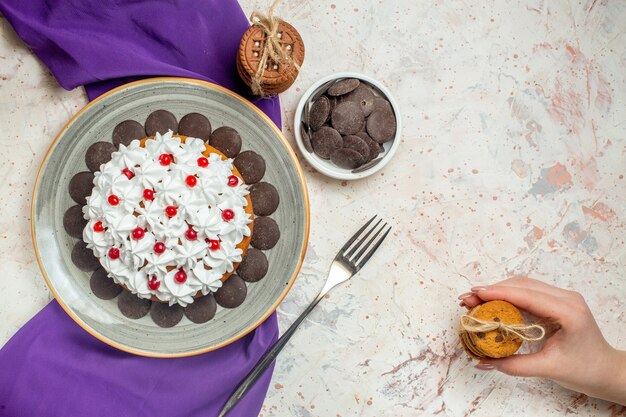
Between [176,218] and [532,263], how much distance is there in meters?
0.83

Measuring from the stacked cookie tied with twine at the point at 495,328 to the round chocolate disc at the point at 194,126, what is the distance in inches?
25.2

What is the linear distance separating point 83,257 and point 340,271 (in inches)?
21.0

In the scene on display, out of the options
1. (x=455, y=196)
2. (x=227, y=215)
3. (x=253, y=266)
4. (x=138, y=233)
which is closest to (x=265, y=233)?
(x=253, y=266)

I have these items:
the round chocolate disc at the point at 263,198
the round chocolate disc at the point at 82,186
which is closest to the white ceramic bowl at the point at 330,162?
the round chocolate disc at the point at 263,198

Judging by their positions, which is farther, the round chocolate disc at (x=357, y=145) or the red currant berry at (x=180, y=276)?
the round chocolate disc at (x=357, y=145)

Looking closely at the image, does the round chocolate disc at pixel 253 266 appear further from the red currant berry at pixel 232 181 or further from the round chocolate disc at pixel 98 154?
the round chocolate disc at pixel 98 154

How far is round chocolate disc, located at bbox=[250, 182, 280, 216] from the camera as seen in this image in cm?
114

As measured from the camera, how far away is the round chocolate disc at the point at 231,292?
1.13 meters

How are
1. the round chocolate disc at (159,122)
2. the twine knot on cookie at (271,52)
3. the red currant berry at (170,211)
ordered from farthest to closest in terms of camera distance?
the round chocolate disc at (159,122), the twine knot on cookie at (271,52), the red currant berry at (170,211)

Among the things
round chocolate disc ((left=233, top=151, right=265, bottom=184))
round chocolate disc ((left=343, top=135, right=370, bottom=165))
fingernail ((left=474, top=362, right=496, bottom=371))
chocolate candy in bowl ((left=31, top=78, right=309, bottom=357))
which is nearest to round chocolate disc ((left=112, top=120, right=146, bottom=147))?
chocolate candy in bowl ((left=31, top=78, right=309, bottom=357))

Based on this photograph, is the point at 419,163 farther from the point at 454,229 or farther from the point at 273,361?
the point at 273,361

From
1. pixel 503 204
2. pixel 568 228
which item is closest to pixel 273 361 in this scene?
pixel 503 204

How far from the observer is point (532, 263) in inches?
50.7

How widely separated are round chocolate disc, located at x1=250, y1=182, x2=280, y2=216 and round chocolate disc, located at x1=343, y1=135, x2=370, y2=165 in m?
0.19
